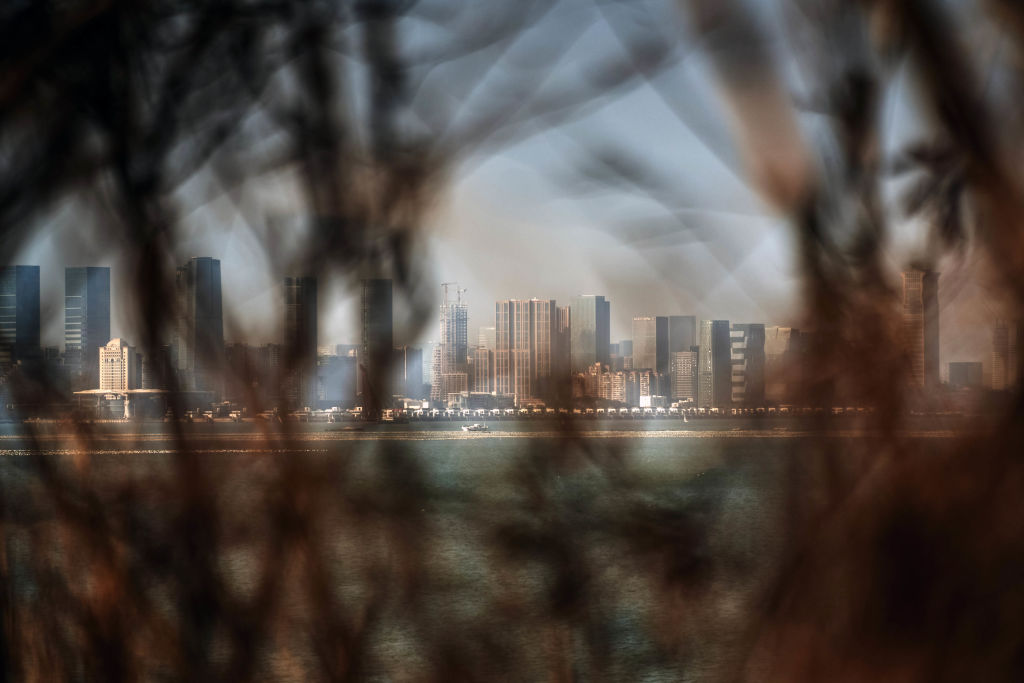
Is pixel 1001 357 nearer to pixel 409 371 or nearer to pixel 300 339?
pixel 409 371

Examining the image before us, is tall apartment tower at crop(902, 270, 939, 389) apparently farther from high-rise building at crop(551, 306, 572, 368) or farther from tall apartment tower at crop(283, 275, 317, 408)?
tall apartment tower at crop(283, 275, 317, 408)

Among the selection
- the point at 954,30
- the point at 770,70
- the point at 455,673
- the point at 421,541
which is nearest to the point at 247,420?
the point at 421,541

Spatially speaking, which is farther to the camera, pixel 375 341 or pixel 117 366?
pixel 117 366

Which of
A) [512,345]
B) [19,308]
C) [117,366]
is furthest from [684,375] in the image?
[19,308]

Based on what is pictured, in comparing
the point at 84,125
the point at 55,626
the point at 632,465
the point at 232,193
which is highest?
the point at 84,125

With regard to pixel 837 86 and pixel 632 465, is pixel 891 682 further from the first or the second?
pixel 837 86

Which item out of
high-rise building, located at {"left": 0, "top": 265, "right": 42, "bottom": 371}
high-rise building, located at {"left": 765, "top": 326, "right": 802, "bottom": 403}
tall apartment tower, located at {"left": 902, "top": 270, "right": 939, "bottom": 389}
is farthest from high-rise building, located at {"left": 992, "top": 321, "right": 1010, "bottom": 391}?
high-rise building, located at {"left": 0, "top": 265, "right": 42, "bottom": 371}

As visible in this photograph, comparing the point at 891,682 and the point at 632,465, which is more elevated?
the point at 632,465
